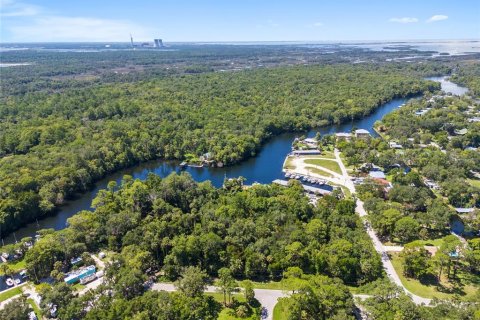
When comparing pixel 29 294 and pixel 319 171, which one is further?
pixel 319 171

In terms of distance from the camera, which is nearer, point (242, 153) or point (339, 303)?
point (339, 303)

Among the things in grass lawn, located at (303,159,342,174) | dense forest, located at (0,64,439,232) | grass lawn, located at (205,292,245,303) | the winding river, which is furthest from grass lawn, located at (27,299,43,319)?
grass lawn, located at (303,159,342,174)

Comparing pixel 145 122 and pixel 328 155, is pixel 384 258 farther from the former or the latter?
pixel 145 122

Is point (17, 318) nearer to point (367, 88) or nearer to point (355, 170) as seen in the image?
point (355, 170)

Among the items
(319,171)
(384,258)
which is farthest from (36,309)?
(319,171)

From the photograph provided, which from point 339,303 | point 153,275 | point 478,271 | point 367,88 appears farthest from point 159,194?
point 367,88

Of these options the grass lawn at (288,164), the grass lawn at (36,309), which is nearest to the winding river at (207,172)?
the grass lawn at (288,164)

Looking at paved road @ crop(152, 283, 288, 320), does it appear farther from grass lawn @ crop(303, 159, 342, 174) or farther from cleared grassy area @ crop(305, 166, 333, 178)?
grass lawn @ crop(303, 159, 342, 174)
